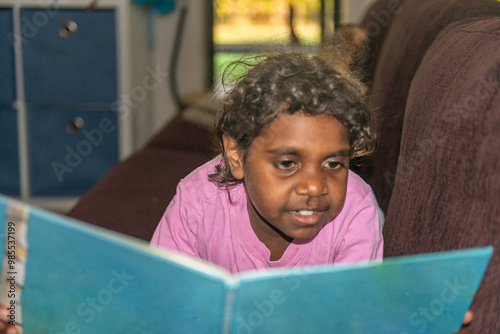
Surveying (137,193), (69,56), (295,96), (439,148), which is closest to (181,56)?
(69,56)

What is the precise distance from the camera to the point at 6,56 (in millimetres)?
2938

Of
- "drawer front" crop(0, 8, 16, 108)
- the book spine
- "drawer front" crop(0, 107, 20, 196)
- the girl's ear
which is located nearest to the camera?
the book spine

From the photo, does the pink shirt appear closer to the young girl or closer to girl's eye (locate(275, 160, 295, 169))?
the young girl

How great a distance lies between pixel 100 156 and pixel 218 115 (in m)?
2.08

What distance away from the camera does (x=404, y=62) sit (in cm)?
148

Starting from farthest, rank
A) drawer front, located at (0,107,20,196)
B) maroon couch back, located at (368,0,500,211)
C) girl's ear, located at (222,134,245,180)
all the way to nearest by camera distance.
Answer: drawer front, located at (0,107,20,196), maroon couch back, located at (368,0,500,211), girl's ear, located at (222,134,245,180)

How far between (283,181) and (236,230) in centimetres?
23

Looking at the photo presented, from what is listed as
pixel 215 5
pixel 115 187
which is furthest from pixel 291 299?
pixel 215 5

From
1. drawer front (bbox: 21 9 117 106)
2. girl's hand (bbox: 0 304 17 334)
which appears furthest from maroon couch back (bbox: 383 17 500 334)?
drawer front (bbox: 21 9 117 106)

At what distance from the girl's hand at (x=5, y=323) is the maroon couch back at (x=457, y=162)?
0.59 meters

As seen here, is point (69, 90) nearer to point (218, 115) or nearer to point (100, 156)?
point (100, 156)

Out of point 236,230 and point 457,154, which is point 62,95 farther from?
point 457,154

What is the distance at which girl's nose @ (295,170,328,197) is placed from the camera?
937 mm

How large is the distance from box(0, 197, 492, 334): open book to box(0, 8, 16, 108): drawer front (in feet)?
7.93
